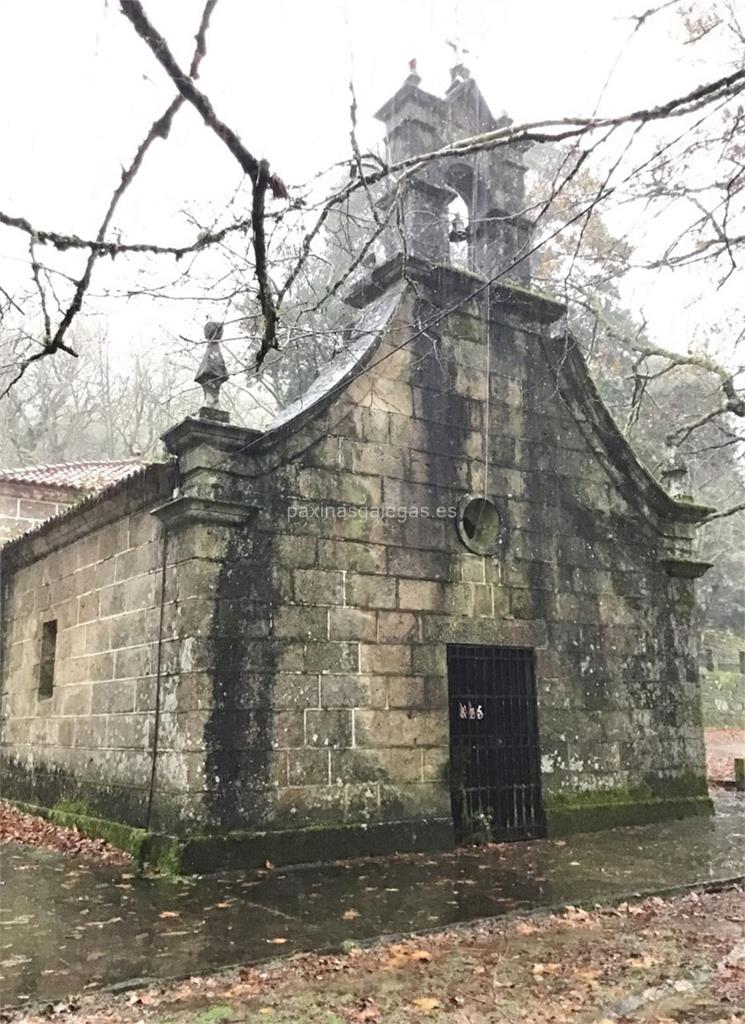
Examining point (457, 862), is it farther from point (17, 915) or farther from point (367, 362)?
point (367, 362)

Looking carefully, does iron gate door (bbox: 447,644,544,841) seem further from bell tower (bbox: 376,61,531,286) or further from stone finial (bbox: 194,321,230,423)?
bell tower (bbox: 376,61,531,286)

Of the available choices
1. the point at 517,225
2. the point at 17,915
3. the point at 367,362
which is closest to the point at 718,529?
the point at 517,225

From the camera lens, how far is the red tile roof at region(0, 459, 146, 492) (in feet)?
54.0

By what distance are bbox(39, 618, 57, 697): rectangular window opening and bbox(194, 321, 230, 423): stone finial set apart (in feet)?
15.3

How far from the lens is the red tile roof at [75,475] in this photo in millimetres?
16469

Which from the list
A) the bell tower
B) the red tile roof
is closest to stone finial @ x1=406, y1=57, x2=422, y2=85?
the bell tower

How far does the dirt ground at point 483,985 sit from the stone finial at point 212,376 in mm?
4489

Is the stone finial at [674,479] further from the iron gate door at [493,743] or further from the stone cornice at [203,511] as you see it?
the stone cornice at [203,511]

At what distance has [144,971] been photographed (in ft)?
14.5

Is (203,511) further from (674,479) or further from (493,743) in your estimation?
(674,479)

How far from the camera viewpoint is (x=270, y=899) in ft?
19.6

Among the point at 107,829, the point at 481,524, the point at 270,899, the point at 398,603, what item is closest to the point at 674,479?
the point at 481,524

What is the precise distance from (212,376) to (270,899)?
4300mm

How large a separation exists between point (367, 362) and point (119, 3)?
18.4 ft
